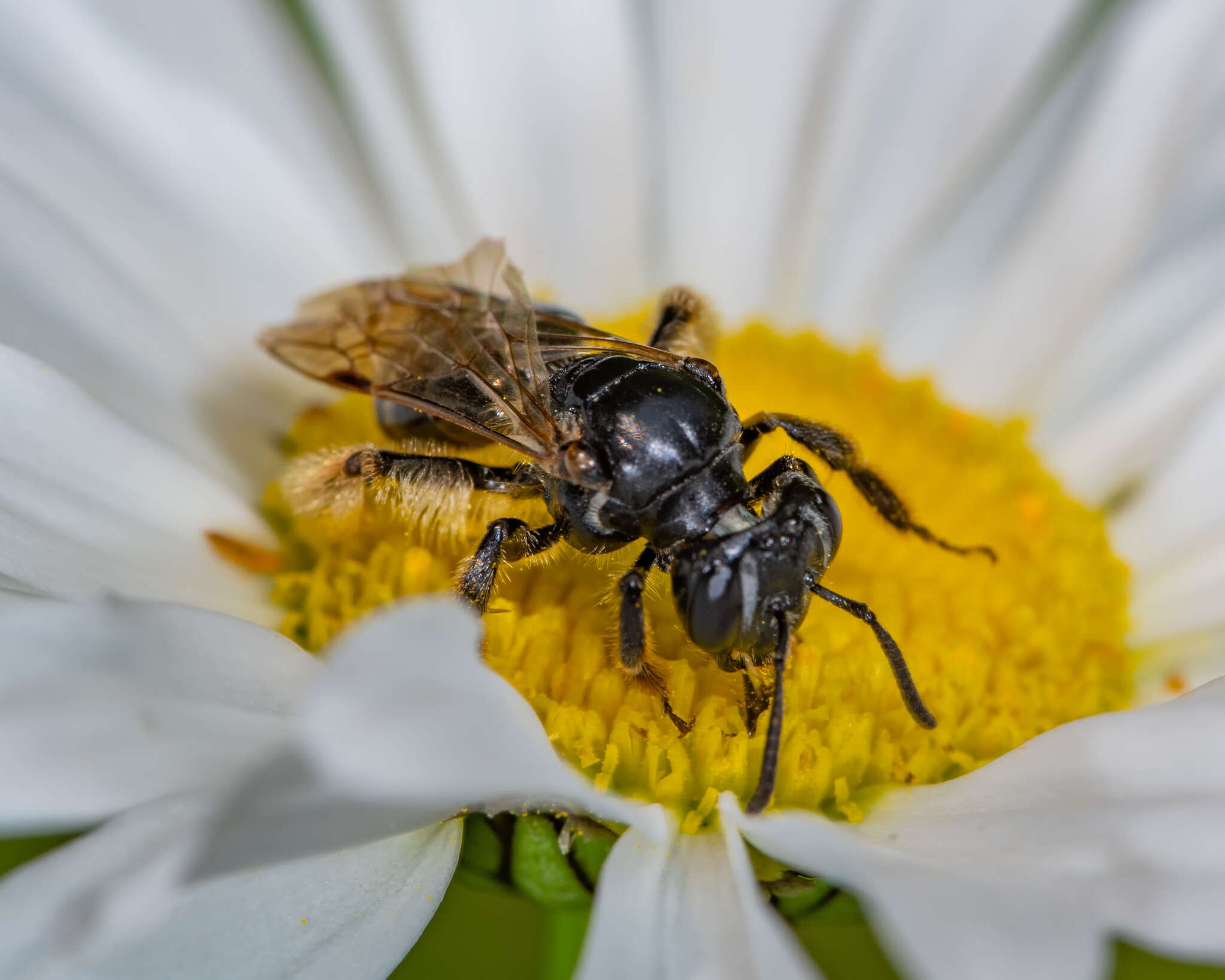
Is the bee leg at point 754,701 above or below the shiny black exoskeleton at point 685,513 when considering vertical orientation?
below

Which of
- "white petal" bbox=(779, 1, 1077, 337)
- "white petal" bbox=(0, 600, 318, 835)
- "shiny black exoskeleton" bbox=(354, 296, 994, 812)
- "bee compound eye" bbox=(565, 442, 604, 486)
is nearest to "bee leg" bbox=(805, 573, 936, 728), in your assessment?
"shiny black exoskeleton" bbox=(354, 296, 994, 812)

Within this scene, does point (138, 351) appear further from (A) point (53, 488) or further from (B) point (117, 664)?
(B) point (117, 664)

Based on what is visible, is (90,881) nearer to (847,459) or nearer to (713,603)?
(713,603)

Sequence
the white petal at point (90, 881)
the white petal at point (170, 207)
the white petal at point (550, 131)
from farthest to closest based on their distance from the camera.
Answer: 1. the white petal at point (550, 131)
2. the white petal at point (170, 207)
3. the white petal at point (90, 881)

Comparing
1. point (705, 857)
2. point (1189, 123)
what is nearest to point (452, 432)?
point (705, 857)

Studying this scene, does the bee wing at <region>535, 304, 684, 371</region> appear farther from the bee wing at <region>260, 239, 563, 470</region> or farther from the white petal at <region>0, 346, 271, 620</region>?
the white petal at <region>0, 346, 271, 620</region>

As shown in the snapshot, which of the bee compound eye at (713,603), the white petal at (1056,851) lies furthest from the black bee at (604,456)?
the white petal at (1056,851)

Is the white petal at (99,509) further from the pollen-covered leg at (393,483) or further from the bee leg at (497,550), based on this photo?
the bee leg at (497,550)
